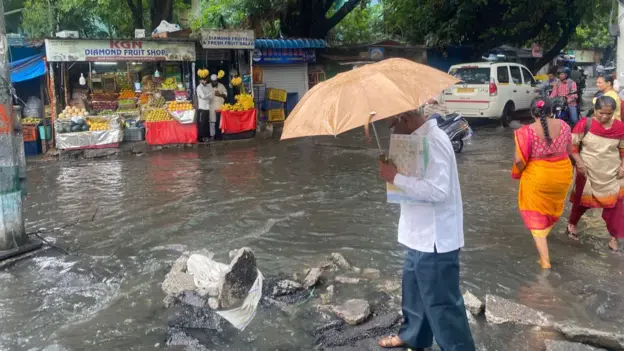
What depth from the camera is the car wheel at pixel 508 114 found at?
Result: 15900 millimetres

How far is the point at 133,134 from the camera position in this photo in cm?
1366

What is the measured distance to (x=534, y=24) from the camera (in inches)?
791

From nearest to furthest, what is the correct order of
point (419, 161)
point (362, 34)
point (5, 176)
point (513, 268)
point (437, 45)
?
point (419, 161), point (513, 268), point (5, 176), point (437, 45), point (362, 34)

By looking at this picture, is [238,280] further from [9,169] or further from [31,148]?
[31,148]

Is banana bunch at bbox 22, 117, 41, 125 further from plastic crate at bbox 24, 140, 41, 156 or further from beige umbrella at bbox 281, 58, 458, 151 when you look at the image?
beige umbrella at bbox 281, 58, 458, 151

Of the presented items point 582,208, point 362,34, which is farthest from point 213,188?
point 362,34

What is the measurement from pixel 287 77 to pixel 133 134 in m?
6.35

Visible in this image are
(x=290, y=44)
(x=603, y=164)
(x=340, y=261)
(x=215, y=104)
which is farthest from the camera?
(x=290, y=44)

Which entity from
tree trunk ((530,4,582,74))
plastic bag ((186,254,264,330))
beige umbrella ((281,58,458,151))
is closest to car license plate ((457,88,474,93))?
tree trunk ((530,4,582,74))

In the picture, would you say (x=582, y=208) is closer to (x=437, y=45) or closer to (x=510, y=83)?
(x=510, y=83)

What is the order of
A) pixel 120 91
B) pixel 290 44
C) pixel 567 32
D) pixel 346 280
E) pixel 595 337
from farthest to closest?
pixel 567 32 < pixel 290 44 < pixel 120 91 < pixel 346 280 < pixel 595 337

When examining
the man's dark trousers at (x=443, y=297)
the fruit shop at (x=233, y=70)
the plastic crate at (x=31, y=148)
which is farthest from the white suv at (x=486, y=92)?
the man's dark trousers at (x=443, y=297)

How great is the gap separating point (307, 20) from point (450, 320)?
57.2 ft

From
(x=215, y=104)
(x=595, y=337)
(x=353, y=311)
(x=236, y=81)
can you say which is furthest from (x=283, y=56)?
(x=595, y=337)
